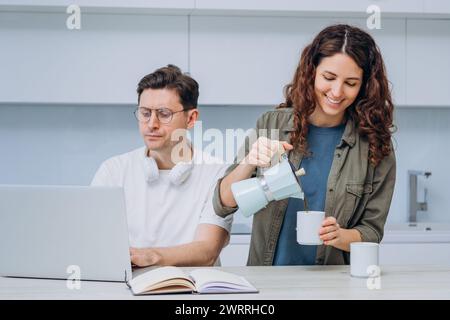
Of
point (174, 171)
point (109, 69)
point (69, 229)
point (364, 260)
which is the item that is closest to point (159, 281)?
point (69, 229)

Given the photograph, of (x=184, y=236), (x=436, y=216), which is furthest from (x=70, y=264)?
(x=436, y=216)

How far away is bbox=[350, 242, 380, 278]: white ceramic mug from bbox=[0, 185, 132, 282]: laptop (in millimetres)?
577

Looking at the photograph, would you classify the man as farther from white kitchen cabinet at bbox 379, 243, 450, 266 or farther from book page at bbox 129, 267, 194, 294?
white kitchen cabinet at bbox 379, 243, 450, 266

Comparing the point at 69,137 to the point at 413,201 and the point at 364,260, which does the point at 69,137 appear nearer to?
the point at 413,201

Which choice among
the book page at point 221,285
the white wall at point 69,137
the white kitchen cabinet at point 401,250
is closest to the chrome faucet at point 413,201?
A: the white wall at point 69,137

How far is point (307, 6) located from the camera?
3244 mm

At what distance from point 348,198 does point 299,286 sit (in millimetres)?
552

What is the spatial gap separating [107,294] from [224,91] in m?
1.87

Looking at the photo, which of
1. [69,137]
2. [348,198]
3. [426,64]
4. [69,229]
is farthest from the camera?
[69,137]

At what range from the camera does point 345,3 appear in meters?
3.26

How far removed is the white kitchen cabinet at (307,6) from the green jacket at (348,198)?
1.23 m

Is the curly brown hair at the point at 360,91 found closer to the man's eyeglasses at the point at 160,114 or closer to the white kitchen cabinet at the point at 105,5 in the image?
the man's eyeglasses at the point at 160,114

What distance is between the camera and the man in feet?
7.14

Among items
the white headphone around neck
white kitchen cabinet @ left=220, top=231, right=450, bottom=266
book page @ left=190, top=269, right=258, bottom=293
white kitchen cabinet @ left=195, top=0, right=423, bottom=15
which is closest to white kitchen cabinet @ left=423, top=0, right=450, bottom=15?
white kitchen cabinet @ left=195, top=0, right=423, bottom=15
